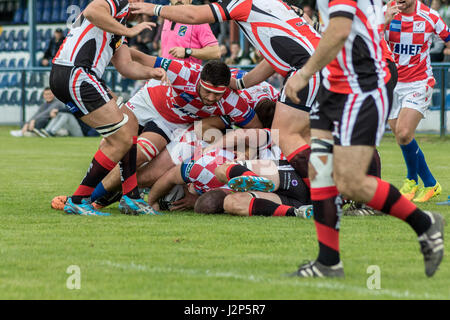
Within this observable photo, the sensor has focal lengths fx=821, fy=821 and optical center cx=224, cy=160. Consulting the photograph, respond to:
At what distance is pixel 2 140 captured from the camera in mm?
18531

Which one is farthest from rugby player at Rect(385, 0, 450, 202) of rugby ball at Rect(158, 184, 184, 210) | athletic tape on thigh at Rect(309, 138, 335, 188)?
athletic tape on thigh at Rect(309, 138, 335, 188)

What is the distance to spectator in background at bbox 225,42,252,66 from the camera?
19266mm

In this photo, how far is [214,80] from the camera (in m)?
7.44

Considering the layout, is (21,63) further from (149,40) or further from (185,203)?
(185,203)

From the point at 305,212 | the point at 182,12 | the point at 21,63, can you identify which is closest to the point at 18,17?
the point at 21,63

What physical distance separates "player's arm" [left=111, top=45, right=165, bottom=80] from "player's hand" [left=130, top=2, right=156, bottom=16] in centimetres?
60

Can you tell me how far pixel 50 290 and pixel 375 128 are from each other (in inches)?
76.5

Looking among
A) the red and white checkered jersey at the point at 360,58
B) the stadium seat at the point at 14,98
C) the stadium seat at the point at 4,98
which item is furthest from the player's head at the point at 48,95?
the red and white checkered jersey at the point at 360,58

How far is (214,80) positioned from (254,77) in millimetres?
558

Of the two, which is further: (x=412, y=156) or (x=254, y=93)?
(x=412, y=156)

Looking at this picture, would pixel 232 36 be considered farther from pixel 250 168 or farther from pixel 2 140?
pixel 250 168

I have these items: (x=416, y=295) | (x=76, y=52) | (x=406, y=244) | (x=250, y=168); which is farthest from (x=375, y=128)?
(x=76, y=52)

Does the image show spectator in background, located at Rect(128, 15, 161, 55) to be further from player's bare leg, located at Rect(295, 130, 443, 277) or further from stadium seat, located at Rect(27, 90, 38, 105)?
player's bare leg, located at Rect(295, 130, 443, 277)

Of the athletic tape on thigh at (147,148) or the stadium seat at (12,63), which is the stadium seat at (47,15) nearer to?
the stadium seat at (12,63)
